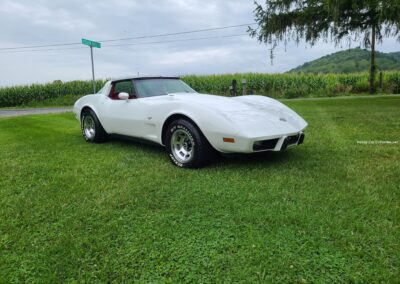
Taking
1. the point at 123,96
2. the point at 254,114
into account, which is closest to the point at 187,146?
the point at 254,114

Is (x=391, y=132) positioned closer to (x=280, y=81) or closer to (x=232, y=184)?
Result: (x=232, y=184)

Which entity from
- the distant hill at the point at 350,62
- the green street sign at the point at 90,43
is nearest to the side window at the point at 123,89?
the green street sign at the point at 90,43

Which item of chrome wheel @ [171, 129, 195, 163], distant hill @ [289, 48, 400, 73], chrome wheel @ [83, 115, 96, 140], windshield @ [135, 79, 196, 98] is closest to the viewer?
chrome wheel @ [171, 129, 195, 163]

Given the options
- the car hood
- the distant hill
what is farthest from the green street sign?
the distant hill

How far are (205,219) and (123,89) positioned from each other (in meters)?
3.26

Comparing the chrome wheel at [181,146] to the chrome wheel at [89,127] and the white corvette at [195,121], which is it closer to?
the white corvette at [195,121]

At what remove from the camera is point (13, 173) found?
13.3 feet

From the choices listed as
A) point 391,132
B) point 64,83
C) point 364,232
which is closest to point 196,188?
point 364,232

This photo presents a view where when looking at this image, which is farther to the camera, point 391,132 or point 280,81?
point 280,81

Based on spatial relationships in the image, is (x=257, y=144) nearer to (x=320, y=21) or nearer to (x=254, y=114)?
(x=254, y=114)

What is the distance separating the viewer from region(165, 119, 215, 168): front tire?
3.86 m

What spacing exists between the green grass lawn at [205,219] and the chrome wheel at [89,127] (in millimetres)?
1422

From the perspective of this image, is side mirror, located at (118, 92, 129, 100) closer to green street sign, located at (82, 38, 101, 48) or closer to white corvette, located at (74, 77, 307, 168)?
white corvette, located at (74, 77, 307, 168)

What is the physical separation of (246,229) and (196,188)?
3.14ft
